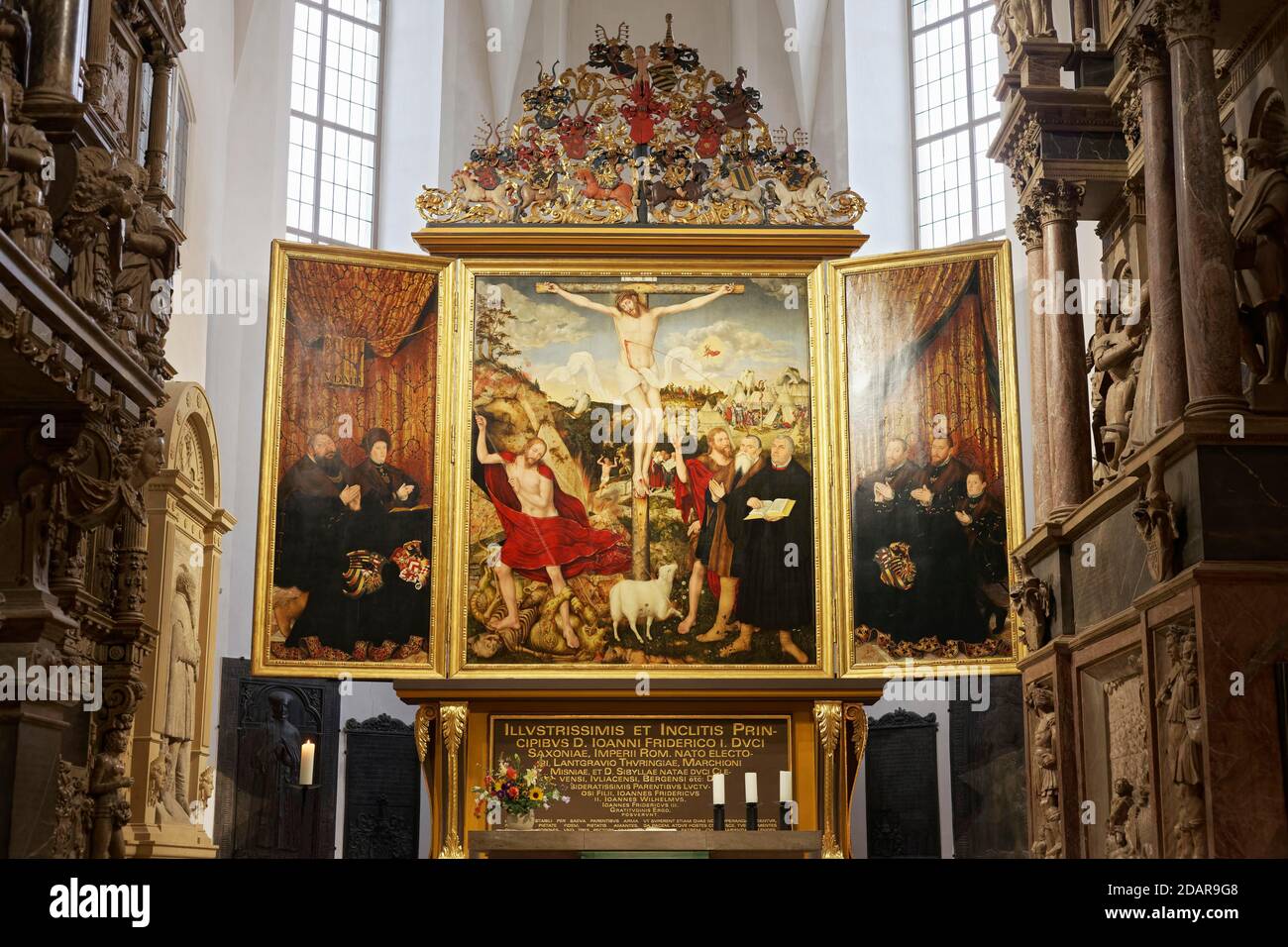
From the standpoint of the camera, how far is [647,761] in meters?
14.1

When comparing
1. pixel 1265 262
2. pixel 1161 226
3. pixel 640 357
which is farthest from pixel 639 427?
pixel 1265 262

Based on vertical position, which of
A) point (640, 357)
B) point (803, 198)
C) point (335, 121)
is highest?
point (335, 121)

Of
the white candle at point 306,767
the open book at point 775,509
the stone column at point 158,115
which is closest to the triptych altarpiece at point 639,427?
the open book at point 775,509

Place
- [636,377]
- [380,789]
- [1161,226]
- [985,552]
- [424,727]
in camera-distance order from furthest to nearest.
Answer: [380,789] → [636,377] → [985,552] → [424,727] → [1161,226]

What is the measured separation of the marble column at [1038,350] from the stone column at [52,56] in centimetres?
753

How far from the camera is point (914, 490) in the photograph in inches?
564

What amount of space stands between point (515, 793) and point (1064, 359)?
5624mm

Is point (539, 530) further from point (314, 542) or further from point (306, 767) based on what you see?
point (306, 767)

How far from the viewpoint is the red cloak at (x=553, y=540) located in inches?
570

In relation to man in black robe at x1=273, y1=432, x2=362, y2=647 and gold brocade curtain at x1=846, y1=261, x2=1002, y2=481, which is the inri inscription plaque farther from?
gold brocade curtain at x1=846, y1=261, x2=1002, y2=481

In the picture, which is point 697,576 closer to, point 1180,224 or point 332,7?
point 1180,224

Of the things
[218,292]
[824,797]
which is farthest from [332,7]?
[824,797]

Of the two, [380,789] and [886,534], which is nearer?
[886,534]
